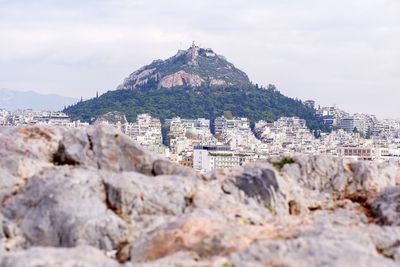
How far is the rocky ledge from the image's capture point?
8805 millimetres

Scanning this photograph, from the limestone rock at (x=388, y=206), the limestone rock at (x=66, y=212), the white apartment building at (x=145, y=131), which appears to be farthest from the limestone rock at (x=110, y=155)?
the white apartment building at (x=145, y=131)

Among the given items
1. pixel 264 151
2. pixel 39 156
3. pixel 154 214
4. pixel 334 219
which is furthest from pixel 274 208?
pixel 264 151

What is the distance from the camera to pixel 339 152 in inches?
5202

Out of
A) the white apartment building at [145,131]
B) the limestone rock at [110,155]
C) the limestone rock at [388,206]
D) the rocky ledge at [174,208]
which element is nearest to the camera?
the rocky ledge at [174,208]

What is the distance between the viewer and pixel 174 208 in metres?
11.6

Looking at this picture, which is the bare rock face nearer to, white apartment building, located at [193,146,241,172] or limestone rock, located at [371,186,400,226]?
limestone rock, located at [371,186,400,226]

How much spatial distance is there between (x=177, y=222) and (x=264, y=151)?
13087 centimetres

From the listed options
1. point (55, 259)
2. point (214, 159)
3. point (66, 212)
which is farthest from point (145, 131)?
point (55, 259)

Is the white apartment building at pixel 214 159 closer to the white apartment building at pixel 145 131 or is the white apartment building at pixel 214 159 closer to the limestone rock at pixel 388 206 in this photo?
the white apartment building at pixel 145 131

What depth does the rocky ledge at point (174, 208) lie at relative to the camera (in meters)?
8.80

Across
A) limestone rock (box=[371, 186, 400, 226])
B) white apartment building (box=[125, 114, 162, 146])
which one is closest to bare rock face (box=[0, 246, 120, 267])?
limestone rock (box=[371, 186, 400, 226])

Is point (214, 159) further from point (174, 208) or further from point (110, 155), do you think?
point (174, 208)

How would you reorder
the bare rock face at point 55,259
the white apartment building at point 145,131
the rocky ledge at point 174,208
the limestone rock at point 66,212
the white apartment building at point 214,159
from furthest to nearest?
the white apartment building at point 145,131 < the white apartment building at point 214,159 < the limestone rock at point 66,212 < the rocky ledge at point 174,208 < the bare rock face at point 55,259

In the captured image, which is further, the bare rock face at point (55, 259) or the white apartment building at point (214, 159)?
the white apartment building at point (214, 159)
